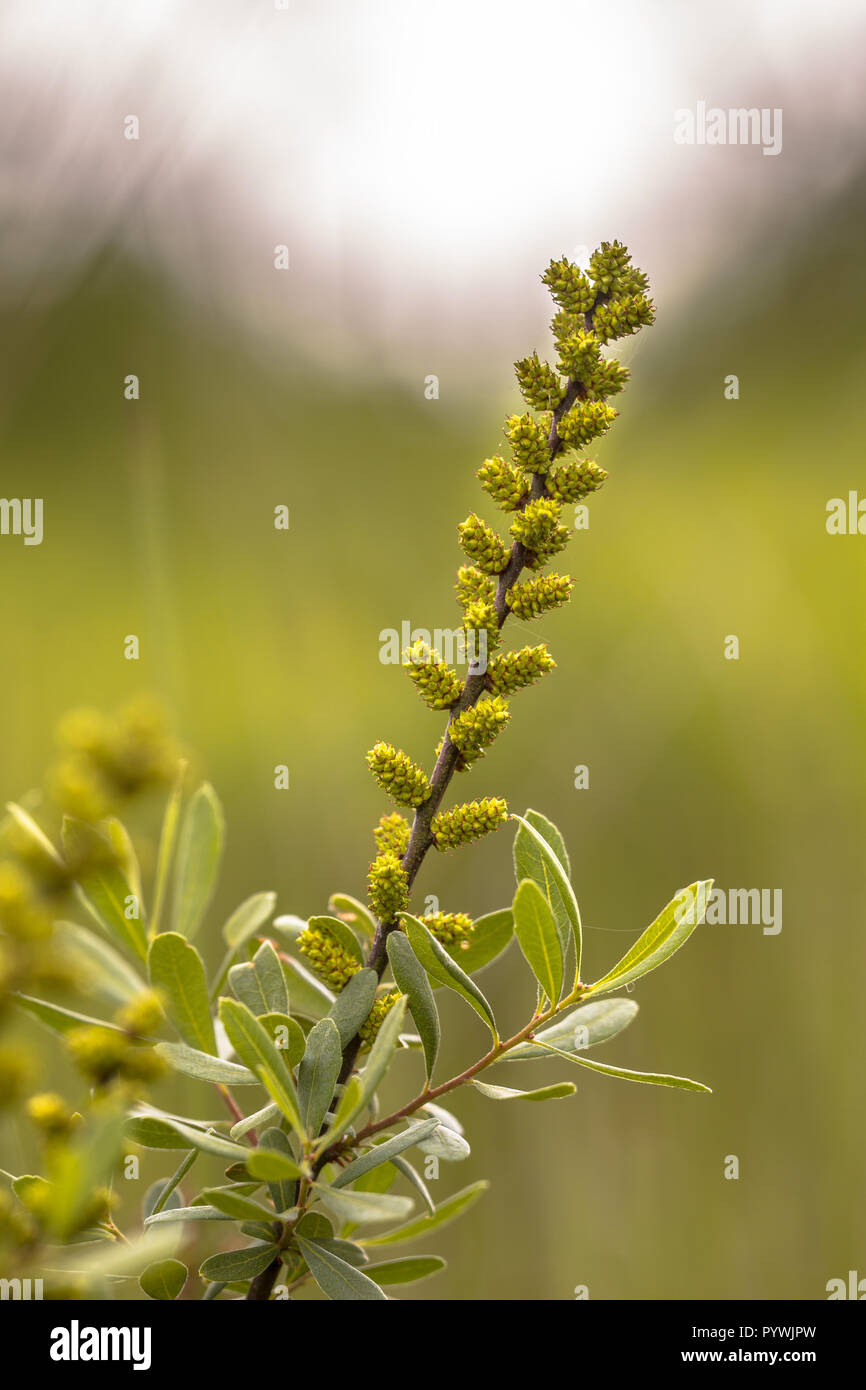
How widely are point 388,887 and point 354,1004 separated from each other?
35mm

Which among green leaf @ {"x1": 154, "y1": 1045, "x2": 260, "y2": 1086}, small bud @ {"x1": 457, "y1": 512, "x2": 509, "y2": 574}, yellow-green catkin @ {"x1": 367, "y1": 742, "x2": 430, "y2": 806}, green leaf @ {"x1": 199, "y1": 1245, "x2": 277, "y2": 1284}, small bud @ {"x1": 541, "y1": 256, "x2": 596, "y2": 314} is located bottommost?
green leaf @ {"x1": 199, "y1": 1245, "x2": 277, "y2": 1284}

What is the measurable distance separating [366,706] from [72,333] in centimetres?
57

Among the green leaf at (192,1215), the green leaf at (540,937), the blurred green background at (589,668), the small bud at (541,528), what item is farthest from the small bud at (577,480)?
the blurred green background at (589,668)

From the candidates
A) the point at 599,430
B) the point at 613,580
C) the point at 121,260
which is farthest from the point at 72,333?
the point at 599,430

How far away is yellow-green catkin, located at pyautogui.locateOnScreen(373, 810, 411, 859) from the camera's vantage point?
268mm

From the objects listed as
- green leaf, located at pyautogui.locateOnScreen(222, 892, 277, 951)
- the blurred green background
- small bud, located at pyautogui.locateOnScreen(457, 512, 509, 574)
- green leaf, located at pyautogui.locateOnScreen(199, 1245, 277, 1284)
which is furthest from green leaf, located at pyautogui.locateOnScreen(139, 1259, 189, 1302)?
the blurred green background

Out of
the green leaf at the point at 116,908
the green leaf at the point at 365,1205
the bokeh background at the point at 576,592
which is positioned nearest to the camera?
the green leaf at the point at 365,1205

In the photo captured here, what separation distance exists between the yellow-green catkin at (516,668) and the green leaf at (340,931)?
83mm

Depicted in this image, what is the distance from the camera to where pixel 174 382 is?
119 centimetres

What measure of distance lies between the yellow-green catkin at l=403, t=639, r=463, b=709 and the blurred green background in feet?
2.70

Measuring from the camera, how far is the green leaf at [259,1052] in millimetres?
217

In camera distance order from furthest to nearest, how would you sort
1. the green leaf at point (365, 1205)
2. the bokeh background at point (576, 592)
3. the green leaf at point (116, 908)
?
the bokeh background at point (576, 592)
the green leaf at point (116, 908)
the green leaf at point (365, 1205)

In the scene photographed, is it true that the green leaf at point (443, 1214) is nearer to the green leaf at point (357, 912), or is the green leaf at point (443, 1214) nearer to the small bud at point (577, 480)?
the green leaf at point (357, 912)

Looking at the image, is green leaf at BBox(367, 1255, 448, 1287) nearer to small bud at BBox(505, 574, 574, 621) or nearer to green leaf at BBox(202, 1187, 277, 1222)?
green leaf at BBox(202, 1187, 277, 1222)
